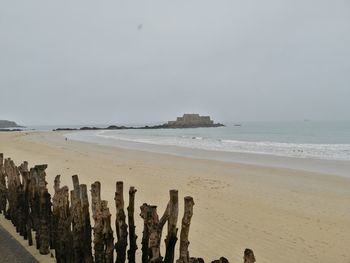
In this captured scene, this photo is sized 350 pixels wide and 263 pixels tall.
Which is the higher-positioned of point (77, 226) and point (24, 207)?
point (77, 226)

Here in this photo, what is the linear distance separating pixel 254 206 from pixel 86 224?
5801 mm

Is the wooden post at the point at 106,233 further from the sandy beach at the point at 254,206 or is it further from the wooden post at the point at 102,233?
the sandy beach at the point at 254,206

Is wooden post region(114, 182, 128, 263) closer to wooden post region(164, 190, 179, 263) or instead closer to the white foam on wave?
wooden post region(164, 190, 179, 263)

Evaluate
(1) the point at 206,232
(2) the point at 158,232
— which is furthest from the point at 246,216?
(2) the point at 158,232

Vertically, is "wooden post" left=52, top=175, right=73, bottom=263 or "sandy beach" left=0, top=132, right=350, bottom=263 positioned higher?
"wooden post" left=52, top=175, right=73, bottom=263

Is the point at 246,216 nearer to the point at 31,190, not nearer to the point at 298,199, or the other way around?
the point at 298,199

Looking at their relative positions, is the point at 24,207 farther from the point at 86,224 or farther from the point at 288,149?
the point at 288,149

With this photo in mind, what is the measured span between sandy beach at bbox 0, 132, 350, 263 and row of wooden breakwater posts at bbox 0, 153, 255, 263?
71.8 inches

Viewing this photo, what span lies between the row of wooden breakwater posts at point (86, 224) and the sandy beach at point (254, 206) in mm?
1823

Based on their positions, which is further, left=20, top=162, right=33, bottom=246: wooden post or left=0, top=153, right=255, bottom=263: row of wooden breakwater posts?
left=20, top=162, right=33, bottom=246: wooden post

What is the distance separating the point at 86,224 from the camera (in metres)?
4.78

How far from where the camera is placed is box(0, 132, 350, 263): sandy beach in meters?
6.23

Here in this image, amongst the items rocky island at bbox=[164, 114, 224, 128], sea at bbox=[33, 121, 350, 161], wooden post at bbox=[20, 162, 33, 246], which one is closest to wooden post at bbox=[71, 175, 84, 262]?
wooden post at bbox=[20, 162, 33, 246]

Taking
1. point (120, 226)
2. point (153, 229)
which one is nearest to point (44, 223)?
point (120, 226)
